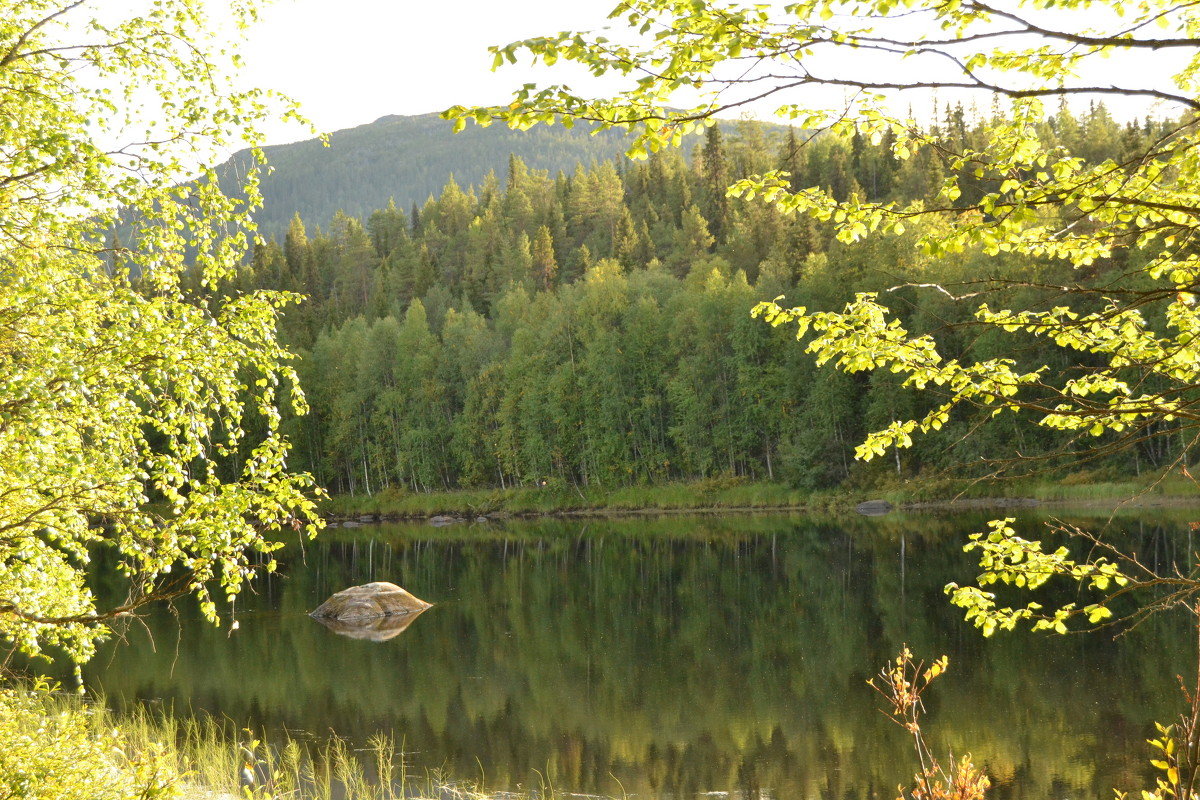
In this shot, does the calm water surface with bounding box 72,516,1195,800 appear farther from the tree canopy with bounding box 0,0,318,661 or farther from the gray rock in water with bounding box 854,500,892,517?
the gray rock in water with bounding box 854,500,892,517

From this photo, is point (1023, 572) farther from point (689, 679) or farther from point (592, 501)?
point (592, 501)

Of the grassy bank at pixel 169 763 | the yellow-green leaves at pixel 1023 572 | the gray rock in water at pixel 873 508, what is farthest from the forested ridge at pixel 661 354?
the yellow-green leaves at pixel 1023 572

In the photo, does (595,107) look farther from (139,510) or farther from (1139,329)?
(139,510)

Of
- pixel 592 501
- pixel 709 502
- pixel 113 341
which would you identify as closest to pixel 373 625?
pixel 113 341

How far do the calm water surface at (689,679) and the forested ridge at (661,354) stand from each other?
61.4ft

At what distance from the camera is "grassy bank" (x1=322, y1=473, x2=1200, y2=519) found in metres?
42.5

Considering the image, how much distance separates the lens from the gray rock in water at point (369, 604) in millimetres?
25094

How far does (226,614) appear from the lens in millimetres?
27234

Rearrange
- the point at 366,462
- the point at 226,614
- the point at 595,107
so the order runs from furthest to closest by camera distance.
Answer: the point at 366,462
the point at 226,614
the point at 595,107

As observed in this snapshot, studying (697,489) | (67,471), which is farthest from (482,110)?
(697,489)

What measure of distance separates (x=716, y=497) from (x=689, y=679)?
40.6 meters

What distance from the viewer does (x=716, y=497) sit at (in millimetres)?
57750

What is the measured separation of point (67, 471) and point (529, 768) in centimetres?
911

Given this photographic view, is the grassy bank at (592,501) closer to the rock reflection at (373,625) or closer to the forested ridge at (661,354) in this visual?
the forested ridge at (661,354)
